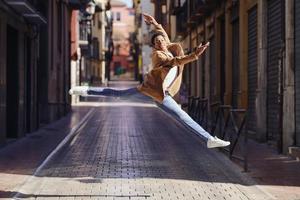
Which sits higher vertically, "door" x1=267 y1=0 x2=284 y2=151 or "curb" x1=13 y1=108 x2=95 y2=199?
"door" x1=267 y1=0 x2=284 y2=151

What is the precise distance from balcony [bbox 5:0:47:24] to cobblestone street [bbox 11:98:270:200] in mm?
3476

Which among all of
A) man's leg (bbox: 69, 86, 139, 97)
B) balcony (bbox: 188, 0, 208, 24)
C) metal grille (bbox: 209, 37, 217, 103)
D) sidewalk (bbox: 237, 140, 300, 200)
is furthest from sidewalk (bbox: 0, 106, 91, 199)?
balcony (bbox: 188, 0, 208, 24)

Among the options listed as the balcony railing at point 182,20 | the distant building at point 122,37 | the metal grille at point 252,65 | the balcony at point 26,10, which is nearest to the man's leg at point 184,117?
the balcony at point 26,10

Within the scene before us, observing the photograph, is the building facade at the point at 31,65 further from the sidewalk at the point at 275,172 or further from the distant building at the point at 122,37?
the distant building at the point at 122,37

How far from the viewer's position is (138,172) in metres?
11.8

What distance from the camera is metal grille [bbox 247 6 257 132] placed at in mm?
18759

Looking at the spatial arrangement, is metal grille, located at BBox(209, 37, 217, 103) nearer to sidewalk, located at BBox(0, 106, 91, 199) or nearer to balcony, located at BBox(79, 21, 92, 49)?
sidewalk, located at BBox(0, 106, 91, 199)

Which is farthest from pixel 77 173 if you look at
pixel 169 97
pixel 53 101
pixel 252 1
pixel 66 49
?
pixel 66 49

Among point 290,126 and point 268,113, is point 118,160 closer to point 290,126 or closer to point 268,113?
point 290,126

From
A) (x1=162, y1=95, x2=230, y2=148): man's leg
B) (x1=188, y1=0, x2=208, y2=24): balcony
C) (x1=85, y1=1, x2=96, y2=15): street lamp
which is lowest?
(x1=162, y1=95, x2=230, y2=148): man's leg

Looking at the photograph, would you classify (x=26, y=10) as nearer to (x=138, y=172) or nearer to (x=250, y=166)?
(x=138, y=172)

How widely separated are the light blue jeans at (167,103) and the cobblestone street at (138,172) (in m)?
1.11

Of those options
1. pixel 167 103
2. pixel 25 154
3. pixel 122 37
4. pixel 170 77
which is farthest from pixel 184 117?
pixel 122 37

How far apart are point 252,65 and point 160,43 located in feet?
34.4
